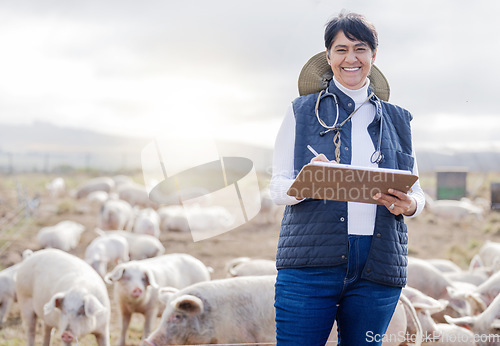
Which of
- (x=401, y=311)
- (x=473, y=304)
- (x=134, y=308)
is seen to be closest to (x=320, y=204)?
(x=401, y=311)

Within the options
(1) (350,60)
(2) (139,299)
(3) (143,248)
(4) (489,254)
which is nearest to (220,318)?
(2) (139,299)

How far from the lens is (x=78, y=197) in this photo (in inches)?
898

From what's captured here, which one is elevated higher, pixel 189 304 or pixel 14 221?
pixel 189 304

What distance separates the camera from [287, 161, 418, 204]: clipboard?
5.87 ft

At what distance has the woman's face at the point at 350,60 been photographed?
2055 mm

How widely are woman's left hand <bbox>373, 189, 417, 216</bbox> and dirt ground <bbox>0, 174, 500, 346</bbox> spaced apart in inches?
154

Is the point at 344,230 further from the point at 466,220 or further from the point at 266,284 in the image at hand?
the point at 466,220

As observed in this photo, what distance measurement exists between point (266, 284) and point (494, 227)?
13.6 metres

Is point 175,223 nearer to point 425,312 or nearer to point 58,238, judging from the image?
point 58,238

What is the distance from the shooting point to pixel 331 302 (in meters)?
1.99

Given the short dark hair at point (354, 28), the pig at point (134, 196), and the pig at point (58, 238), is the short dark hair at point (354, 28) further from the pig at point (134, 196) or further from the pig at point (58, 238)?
the pig at point (134, 196)

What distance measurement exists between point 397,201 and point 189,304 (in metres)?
2.16

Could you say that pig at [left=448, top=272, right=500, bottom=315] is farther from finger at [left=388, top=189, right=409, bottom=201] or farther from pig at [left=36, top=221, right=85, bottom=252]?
pig at [left=36, top=221, right=85, bottom=252]

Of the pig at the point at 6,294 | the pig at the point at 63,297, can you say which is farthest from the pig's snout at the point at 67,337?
the pig at the point at 6,294
